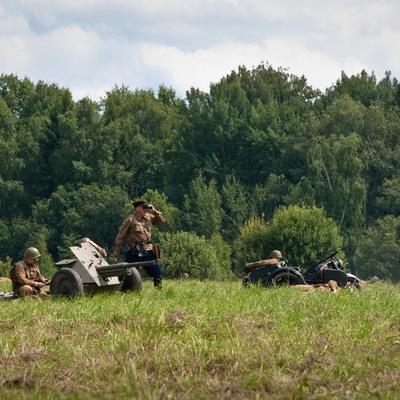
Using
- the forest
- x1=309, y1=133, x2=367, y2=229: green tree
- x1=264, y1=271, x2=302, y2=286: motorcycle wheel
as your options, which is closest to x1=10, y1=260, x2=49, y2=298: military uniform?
x1=264, y1=271, x2=302, y2=286: motorcycle wheel

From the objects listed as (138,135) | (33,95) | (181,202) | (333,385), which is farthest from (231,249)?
(333,385)

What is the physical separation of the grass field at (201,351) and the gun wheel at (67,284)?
2766 millimetres

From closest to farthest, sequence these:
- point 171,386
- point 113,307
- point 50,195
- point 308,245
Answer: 1. point 171,386
2. point 113,307
3. point 308,245
4. point 50,195


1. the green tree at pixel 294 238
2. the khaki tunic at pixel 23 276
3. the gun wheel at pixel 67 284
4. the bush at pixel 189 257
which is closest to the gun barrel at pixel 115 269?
the gun wheel at pixel 67 284

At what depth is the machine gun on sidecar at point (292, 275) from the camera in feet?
70.1

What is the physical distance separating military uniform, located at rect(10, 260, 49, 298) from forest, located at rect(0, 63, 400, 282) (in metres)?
58.6

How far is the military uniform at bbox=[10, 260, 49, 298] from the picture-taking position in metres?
19.6

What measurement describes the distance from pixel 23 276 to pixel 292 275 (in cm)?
446

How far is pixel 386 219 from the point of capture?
8494 centimetres

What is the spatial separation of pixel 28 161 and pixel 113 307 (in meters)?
78.4

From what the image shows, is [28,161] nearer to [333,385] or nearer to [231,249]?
[231,249]

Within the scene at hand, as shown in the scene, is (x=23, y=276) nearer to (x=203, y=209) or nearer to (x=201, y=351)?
(x=201, y=351)

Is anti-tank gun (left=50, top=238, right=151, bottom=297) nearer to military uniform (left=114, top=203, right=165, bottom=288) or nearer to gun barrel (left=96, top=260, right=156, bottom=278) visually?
gun barrel (left=96, top=260, right=156, bottom=278)

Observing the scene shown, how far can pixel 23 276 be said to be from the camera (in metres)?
19.9
